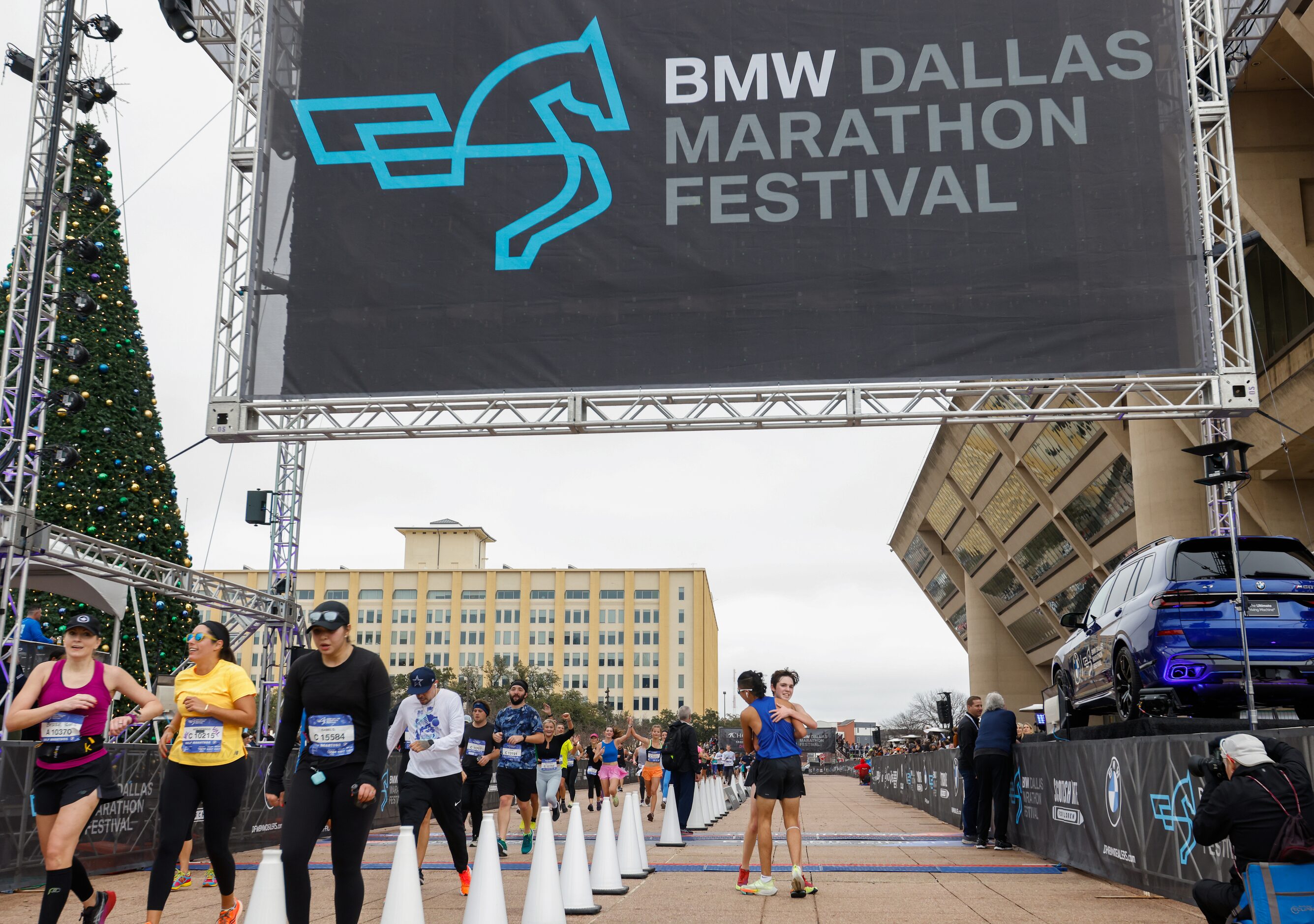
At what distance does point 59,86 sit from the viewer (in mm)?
13453

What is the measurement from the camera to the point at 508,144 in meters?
14.2

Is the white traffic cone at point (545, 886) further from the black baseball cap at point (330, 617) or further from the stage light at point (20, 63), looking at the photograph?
the stage light at point (20, 63)

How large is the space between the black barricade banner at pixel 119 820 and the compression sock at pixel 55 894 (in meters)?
1.33

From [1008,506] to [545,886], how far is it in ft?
139

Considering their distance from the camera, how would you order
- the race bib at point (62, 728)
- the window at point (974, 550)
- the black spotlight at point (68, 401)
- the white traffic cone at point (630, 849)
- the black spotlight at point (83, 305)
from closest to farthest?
the race bib at point (62, 728) < the white traffic cone at point (630, 849) < the black spotlight at point (68, 401) < the black spotlight at point (83, 305) < the window at point (974, 550)

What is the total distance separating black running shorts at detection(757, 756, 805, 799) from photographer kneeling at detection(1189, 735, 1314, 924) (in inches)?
134

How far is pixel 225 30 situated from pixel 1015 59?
10.8 metres

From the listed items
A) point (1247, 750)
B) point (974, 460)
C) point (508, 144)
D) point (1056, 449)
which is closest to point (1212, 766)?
point (1247, 750)

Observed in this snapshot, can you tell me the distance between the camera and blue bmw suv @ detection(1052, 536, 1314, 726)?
31.8ft

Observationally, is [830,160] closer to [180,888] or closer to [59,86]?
[59,86]

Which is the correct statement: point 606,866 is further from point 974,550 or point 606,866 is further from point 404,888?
point 974,550

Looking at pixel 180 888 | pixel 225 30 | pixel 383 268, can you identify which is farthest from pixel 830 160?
pixel 180 888

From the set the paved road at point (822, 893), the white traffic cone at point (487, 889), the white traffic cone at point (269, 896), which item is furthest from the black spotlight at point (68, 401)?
the white traffic cone at point (269, 896)

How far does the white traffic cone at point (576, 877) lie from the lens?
7.14 metres
